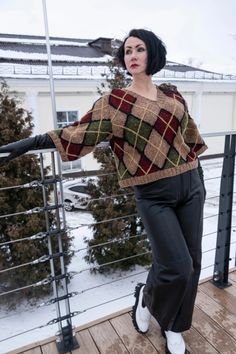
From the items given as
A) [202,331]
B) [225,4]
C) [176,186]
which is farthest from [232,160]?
[225,4]

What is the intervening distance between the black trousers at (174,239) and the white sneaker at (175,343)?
44 mm

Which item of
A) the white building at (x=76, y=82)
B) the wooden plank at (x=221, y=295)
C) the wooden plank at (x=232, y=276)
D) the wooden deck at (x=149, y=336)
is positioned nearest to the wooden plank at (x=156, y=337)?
the wooden deck at (x=149, y=336)

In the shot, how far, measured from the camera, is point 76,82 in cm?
937

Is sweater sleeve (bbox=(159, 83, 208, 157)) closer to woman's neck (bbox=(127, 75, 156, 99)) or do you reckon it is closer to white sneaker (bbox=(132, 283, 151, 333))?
woman's neck (bbox=(127, 75, 156, 99))

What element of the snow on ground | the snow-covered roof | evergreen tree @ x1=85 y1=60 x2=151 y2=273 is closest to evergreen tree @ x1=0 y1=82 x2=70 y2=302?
the snow on ground

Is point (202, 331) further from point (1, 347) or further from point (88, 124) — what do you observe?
point (1, 347)

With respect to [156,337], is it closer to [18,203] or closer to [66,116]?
[18,203]

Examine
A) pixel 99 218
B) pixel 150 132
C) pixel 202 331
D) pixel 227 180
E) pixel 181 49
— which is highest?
pixel 181 49

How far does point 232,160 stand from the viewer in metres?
1.68

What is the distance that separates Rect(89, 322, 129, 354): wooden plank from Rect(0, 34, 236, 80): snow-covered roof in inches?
329

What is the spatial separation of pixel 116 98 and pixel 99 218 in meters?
3.08

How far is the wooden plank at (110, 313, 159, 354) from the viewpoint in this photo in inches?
55.2

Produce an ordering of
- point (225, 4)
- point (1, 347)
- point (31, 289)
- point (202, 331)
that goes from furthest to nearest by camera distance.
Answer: point (225, 4), point (31, 289), point (1, 347), point (202, 331)

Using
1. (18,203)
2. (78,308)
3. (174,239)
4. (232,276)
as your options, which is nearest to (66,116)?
(18,203)
